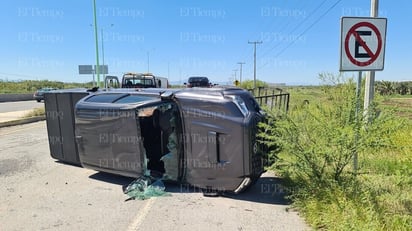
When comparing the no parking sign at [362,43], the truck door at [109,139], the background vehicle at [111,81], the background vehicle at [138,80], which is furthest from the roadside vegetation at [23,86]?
the no parking sign at [362,43]

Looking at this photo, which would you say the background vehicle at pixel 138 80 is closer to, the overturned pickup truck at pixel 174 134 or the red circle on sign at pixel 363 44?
the overturned pickup truck at pixel 174 134

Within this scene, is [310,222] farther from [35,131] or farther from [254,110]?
[35,131]

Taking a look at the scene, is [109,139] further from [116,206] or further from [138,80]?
[138,80]

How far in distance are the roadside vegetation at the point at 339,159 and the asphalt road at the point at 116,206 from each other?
397mm

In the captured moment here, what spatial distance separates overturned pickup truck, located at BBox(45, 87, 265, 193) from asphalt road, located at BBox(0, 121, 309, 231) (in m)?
0.32

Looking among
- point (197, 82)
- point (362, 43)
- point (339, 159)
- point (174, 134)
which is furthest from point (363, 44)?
point (197, 82)

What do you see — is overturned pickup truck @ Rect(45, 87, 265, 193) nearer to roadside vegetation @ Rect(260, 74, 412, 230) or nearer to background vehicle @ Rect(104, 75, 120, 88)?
roadside vegetation @ Rect(260, 74, 412, 230)

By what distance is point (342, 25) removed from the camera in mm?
4117

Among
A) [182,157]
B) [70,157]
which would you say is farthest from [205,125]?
[70,157]

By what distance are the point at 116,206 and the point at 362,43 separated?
4222 millimetres

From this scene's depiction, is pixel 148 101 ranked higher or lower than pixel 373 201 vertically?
higher

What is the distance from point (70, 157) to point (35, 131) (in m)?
6.13

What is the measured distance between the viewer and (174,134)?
15.7ft

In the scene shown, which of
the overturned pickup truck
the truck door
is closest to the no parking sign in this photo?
the overturned pickup truck
